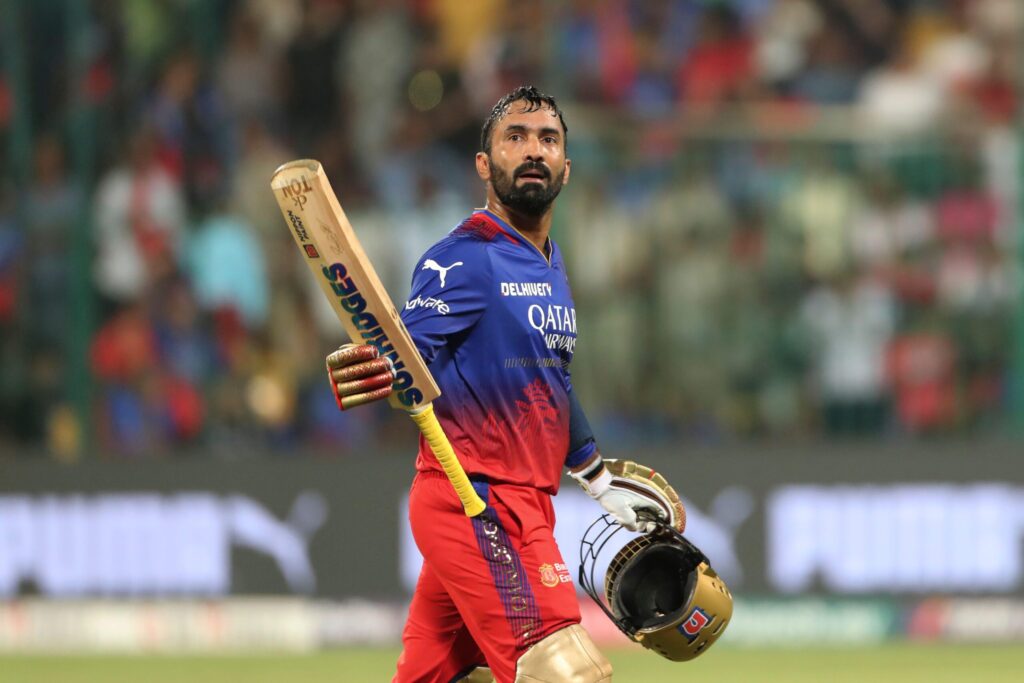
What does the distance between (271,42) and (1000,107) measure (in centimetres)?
536

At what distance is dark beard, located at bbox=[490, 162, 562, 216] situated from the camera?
571cm

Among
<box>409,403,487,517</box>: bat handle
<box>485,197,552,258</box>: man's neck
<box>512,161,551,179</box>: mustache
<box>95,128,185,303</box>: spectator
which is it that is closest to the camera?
<box>409,403,487,517</box>: bat handle

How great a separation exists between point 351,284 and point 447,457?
0.63 meters

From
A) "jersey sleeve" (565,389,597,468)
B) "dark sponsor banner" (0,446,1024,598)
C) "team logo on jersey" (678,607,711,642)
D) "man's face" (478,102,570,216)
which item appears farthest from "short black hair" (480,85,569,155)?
"dark sponsor banner" (0,446,1024,598)

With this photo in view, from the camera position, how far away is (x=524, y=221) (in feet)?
19.1

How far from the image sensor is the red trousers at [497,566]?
5.45 metres

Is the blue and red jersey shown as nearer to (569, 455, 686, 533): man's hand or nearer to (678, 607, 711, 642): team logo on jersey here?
(569, 455, 686, 533): man's hand

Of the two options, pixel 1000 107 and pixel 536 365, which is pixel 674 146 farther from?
pixel 536 365

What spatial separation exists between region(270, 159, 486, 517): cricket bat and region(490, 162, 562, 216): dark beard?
0.62 metres

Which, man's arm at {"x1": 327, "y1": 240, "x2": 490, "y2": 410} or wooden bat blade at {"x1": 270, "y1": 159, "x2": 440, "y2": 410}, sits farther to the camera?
man's arm at {"x1": 327, "y1": 240, "x2": 490, "y2": 410}

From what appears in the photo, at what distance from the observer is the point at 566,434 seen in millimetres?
5914

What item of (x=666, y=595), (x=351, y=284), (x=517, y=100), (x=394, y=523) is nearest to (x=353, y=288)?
(x=351, y=284)

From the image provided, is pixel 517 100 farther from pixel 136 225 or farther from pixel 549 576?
pixel 136 225

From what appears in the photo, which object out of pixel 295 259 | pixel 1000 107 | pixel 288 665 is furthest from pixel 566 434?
pixel 1000 107
